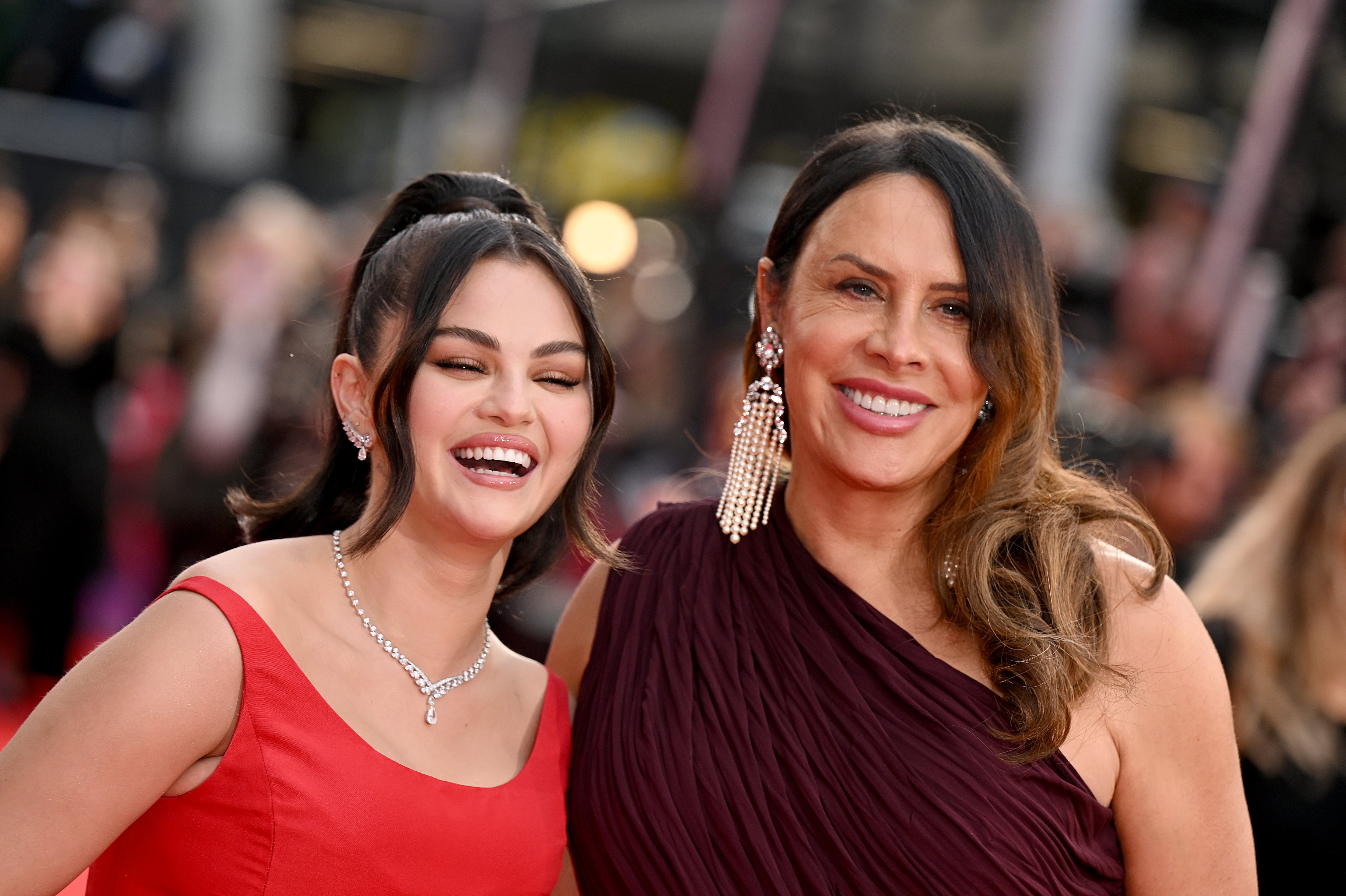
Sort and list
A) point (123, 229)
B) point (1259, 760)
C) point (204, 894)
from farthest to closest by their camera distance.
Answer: point (123, 229), point (1259, 760), point (204, 894)

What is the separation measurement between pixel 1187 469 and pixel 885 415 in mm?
2700

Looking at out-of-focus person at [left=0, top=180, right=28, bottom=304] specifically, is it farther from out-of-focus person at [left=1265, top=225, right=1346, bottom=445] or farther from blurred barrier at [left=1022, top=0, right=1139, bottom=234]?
out-of-focus person at [left=1265, top=225, right=1346, bottom=445]

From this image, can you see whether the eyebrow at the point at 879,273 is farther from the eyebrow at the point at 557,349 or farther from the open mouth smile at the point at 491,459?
the open mouth smile at the point at 491,459

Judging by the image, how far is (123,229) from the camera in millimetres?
6273

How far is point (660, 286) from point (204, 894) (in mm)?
6425

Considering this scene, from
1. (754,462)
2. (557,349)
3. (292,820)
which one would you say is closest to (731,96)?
(754,462)

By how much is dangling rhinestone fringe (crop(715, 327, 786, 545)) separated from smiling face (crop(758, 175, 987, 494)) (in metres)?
0.17

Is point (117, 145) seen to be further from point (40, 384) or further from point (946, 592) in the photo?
point (946, 592)

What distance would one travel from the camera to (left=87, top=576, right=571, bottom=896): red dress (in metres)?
1.82

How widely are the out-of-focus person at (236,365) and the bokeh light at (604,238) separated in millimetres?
1798

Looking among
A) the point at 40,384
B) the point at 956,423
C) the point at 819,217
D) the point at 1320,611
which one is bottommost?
the point at 40,384

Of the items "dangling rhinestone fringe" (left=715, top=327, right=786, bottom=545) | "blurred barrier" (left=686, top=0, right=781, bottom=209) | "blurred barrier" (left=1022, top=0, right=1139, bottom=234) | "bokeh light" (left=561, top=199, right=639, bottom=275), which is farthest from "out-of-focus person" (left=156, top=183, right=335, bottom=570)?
"dangling rhinestone fringe" (left=715, top=327, right=786, bottom=545)

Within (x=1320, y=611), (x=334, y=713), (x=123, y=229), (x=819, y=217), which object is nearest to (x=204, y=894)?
(x=334, y=713)

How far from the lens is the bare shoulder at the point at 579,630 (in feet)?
7.90
